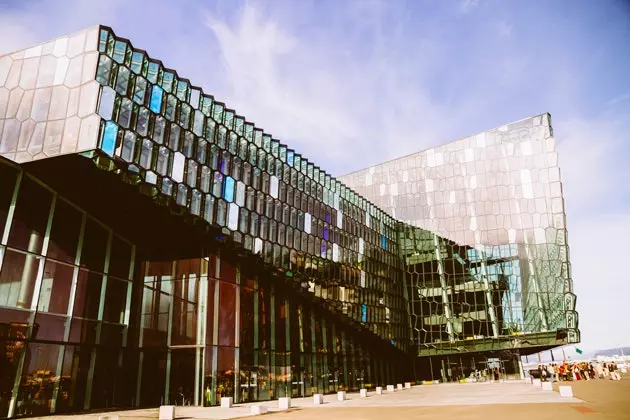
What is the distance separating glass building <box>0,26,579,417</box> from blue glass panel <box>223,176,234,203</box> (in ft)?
0.48

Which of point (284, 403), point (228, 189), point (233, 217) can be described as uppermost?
point (228, 189)

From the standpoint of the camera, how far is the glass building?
2125 cm

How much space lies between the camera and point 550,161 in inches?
2178

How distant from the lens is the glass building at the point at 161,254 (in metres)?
21.2

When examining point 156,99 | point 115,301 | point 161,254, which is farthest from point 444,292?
point 156,99

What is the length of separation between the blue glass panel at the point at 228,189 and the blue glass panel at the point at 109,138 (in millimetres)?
9560

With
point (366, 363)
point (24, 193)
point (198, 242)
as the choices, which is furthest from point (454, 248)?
point (24, 193)

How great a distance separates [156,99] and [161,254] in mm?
10095

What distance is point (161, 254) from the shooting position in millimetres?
29734

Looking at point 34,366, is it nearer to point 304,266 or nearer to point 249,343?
point 249,343

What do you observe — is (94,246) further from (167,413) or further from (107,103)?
(167,413)

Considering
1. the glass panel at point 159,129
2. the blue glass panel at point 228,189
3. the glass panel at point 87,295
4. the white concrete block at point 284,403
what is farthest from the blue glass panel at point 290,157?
the white concrete block at point 284,403

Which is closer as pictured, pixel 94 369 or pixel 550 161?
pixel 94 369

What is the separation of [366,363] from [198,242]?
A: 26.8 m
